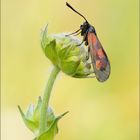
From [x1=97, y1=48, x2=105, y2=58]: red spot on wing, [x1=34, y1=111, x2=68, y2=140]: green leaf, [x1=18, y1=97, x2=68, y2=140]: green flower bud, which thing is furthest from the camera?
[x1=97, y1=48, x2=105, y2=58]: red spot on wing

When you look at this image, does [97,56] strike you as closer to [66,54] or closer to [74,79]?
[66,54]

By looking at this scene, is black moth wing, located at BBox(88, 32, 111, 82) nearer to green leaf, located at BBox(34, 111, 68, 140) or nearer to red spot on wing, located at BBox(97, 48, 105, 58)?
red spot on wing, located at BBox(97, 48, 105, 58)

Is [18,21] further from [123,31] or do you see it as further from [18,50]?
[123,31]

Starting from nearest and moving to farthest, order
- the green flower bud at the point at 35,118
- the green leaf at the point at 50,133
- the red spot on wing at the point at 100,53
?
the green leaf at the point at 50,133
the green flower bud at the point at 35,118
the red spot on wing at the point at 100,53

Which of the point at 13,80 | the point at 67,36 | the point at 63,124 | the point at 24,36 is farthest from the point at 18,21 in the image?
the point at 67,36

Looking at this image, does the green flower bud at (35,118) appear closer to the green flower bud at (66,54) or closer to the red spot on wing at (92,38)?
the green flower bud at (66,54)

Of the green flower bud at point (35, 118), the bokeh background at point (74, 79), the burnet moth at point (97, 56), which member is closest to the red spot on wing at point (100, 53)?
the burnet moth at point (97, 56)

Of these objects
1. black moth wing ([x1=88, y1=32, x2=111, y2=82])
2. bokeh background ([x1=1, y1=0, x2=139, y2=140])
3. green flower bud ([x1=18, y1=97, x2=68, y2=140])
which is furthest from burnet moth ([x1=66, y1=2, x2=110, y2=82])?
bokeh background ([x1=1, y1=0, x2=139, y2=140])
